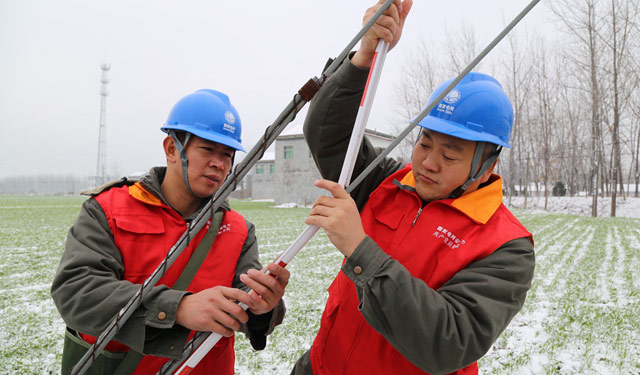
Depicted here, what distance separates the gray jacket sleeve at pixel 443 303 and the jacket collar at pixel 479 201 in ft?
0.51

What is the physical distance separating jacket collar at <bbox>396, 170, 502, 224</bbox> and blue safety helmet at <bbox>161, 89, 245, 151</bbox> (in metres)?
0.95

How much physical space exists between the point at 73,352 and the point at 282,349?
3.02 m

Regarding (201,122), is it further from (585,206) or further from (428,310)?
(585,206)

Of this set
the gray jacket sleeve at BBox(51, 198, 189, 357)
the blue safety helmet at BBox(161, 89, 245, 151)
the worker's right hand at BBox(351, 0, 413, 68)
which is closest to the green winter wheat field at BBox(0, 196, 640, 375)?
the gray jacket sleeve at BBox(51, 198, 189, 357)

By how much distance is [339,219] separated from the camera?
133cm

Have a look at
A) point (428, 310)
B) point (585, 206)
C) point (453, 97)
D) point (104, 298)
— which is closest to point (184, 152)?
point (104, 298)

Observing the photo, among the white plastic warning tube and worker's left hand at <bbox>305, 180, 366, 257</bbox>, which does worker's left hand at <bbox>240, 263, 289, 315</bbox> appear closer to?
Result: the white plastic warning tube

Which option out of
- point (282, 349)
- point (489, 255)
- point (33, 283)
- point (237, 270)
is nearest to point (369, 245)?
point (489, 255)

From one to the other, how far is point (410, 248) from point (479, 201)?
363mm

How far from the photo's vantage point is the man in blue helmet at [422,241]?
1.35m

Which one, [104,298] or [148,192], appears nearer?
[104,298]

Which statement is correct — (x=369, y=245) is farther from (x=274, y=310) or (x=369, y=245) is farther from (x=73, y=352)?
(x=73, y=352)

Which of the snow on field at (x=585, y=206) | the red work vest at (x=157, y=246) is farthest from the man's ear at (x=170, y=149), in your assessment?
the snow on field at (x=585, y=206)

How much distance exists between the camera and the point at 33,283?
7.07 metres
